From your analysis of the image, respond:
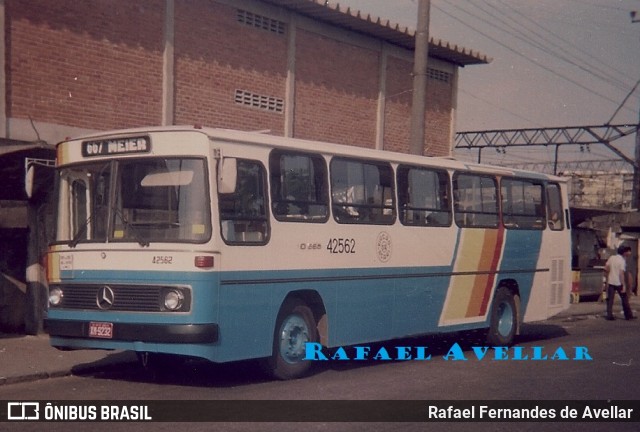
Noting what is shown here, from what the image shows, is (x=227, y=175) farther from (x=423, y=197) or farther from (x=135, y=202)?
(x=423, y=197)

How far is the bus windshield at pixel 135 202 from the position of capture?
10297mm

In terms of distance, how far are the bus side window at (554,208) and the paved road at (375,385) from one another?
3589mm

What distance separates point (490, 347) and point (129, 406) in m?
8.68

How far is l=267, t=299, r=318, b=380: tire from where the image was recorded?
1134cm

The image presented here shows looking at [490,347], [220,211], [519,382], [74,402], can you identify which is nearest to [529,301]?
[490,347]

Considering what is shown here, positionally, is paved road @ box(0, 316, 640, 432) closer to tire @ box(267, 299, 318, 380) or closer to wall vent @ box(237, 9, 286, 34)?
tire @ box(267, 299, 318, 380)

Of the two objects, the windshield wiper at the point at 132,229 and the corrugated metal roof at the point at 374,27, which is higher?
the corrugated metal roof at the point at 374,27

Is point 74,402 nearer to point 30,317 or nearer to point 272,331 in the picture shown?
point 272,331

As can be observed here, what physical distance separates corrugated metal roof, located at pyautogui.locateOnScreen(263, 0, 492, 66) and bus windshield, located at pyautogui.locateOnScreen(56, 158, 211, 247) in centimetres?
930

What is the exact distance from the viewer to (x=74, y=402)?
30.8 ft

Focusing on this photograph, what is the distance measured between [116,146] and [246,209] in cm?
177

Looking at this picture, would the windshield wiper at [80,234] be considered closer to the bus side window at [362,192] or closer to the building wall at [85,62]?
the bus side window at [362,192]

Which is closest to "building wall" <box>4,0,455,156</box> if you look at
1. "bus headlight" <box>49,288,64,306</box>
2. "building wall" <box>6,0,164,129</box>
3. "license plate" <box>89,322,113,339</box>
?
"building wall" <box>6,0,164,129</box>

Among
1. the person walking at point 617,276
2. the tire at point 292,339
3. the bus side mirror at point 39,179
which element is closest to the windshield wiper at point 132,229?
the bus side mirror at point 39,179
